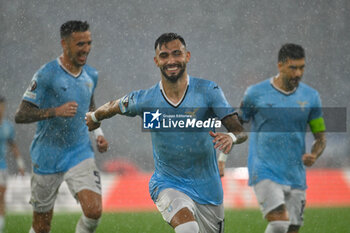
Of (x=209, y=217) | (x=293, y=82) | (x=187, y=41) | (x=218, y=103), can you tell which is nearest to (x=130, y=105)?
(x=218, y=103)

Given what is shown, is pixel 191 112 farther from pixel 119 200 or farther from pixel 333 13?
pixel 333 13

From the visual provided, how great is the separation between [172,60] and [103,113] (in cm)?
60

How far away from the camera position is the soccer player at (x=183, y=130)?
12.0ft

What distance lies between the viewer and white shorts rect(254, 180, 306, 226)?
15.0ft

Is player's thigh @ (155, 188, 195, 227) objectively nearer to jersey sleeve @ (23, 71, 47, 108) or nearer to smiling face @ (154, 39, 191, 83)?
smiling face @ (154, 39, 191, 83)

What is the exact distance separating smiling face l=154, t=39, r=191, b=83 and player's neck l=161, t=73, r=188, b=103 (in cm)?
3

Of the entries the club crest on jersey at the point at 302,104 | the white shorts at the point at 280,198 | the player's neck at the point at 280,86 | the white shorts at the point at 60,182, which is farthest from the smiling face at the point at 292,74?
the white shorts at the point at 60,182

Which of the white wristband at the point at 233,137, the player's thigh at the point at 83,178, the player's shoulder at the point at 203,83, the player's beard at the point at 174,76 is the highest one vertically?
the player's beard at the point at 174,76

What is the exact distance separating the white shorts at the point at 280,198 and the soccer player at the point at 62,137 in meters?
1.33

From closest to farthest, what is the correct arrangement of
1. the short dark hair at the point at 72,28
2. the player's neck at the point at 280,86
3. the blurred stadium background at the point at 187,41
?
the short dark hair at the point at 72,28, the player's neck at the point at 280,86, the blurred stadium background at the point at 187,41

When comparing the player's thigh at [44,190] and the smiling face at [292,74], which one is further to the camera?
the smiling face at [292,74]

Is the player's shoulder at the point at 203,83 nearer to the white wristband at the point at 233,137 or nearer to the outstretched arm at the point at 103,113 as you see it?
the white wristband at the point at 233,137

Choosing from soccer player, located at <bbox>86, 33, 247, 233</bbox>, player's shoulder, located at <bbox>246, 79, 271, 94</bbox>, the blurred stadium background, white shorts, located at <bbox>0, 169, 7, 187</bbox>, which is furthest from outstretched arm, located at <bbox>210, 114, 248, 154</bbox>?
the blurred stadium background

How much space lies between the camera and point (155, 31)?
17.2m
